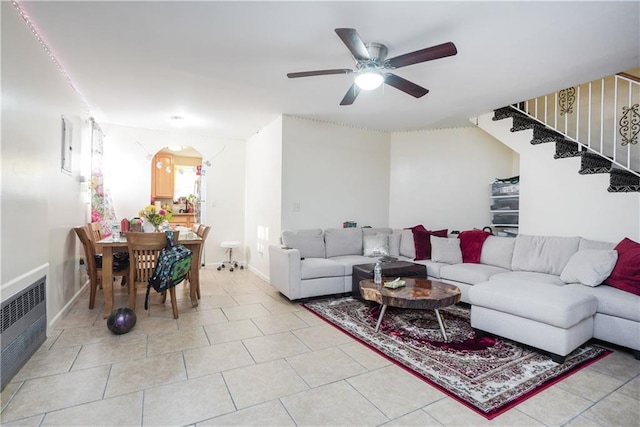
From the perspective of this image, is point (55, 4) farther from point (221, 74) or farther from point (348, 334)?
point (348, 334)

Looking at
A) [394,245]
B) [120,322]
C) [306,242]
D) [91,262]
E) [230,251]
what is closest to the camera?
[120,322]

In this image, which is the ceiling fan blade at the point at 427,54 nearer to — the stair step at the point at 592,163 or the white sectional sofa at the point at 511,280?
the white sectional sofa at the point at 511,280

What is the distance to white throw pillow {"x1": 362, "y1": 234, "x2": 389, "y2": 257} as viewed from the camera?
16.0ft

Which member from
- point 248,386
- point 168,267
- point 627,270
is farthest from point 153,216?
point 627,270

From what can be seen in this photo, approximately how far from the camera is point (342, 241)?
16.1 ft

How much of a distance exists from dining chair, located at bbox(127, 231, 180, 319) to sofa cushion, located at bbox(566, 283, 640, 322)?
3945mm

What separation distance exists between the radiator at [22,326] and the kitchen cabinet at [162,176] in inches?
182

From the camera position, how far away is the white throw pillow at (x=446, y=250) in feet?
14.3

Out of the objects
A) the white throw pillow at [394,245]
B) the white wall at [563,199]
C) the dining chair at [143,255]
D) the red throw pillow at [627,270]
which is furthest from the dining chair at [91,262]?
the white wall at [563,199]

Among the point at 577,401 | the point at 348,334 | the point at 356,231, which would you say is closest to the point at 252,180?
the point at 356,231

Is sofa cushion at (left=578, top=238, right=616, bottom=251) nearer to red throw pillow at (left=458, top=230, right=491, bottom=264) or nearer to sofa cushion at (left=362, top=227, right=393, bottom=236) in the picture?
red throw pillow at (left=458, top=230, right=491, bottom=264)

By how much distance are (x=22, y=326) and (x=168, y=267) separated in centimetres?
117

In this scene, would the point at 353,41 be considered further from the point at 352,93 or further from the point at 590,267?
the point at 590,267

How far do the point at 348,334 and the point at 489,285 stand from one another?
1.40 meters
